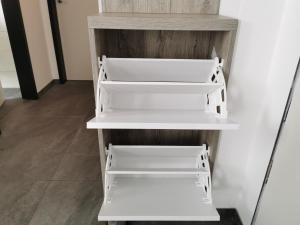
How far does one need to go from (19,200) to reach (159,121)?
1.16m

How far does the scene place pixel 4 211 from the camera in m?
1.38

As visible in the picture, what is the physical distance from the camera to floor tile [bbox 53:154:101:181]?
1665 millimetres

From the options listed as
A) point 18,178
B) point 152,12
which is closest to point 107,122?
point 152,12

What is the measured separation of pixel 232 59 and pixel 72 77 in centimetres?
299

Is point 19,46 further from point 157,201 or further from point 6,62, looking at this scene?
point 157,201

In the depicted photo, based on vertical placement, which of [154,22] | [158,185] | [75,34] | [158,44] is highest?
[154,22]

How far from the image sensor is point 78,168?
176 centimetres

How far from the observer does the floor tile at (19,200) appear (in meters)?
1.34

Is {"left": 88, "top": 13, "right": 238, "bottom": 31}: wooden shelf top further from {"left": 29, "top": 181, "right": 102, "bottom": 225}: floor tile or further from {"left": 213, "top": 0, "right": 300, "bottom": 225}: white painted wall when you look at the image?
{"left": 29, "top": 181, "right": 102, "bottom": 225}: floor tile

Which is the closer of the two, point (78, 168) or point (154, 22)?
point (154, 22)

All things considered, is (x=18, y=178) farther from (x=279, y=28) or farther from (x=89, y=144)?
(x=279, y=28)

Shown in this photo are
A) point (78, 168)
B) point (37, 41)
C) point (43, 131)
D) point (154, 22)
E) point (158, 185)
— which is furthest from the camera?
point (37, 41)

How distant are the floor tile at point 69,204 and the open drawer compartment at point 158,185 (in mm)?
354

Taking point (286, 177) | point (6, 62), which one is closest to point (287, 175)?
point (286, 177)
